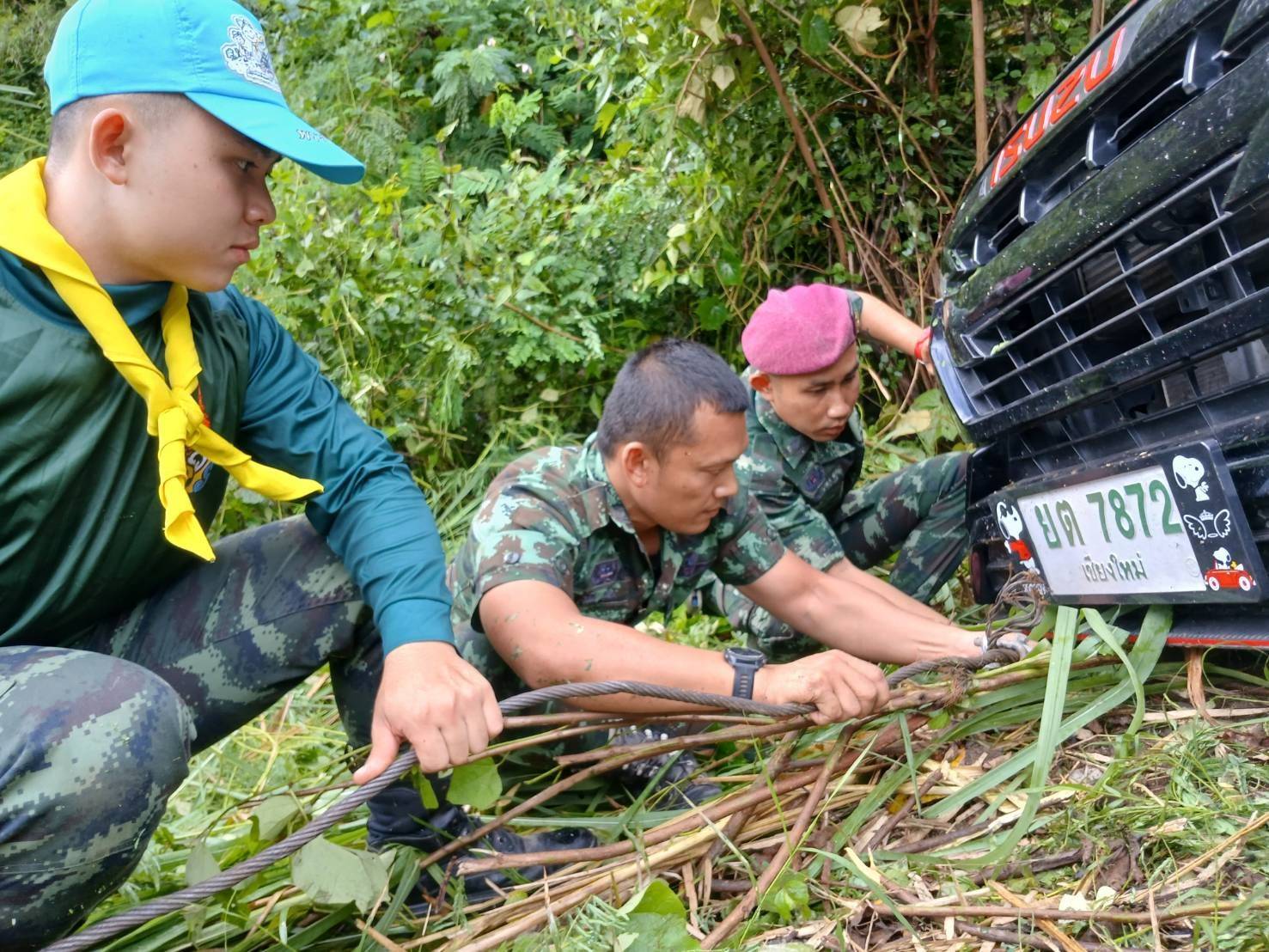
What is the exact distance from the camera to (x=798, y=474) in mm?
3844

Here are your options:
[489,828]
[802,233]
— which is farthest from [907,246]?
[489,828]

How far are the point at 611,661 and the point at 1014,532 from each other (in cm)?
87

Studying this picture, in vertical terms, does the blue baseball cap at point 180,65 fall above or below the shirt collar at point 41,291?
above

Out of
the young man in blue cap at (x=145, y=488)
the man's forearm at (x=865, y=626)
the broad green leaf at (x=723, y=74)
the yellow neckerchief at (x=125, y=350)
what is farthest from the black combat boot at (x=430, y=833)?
the broad green leaf at (x=723, y=74)

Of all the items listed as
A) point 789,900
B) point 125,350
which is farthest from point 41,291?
point 789,900

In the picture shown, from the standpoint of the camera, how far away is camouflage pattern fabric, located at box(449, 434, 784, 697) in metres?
2.69

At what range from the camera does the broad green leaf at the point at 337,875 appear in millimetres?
2064

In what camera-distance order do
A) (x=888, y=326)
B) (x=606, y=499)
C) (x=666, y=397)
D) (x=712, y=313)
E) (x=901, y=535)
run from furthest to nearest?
1. (x=712, y=313)
2. (x=901, y=535)
3. (x=888, y=326)
4. (x=606, y=499)
5. (x=666, y=397)

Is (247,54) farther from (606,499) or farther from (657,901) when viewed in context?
(657,901)

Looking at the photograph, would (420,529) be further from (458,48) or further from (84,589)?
(458,48)

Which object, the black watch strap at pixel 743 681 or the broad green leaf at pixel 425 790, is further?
the black watch strap at pixel 743 681

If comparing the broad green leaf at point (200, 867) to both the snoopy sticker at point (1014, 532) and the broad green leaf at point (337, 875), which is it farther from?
the snoopy sticker at point (1014, 532)

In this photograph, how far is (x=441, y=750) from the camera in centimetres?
196

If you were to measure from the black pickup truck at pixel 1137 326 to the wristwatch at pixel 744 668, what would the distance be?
61cm
